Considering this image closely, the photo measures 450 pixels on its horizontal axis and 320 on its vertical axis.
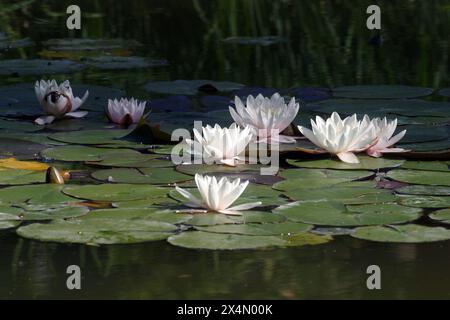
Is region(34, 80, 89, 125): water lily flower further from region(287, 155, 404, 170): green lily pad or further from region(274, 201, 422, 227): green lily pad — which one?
region(274, 201, 422, 227): green lily pad

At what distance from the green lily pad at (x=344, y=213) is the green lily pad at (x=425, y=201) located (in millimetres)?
58

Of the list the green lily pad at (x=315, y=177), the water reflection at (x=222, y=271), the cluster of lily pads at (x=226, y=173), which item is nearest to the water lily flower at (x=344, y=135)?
the cluster of lily pads at (x=226, y=173)

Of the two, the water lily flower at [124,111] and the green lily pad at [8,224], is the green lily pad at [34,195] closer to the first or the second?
the green lily pad at [8,224]

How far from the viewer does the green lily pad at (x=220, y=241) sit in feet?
10.6

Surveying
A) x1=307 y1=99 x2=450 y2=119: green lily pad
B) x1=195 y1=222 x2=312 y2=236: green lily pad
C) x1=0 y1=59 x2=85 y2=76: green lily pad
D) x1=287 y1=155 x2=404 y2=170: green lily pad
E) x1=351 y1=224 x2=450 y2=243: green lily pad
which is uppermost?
x1=0 y1=59 x2=85 y2=76: green lily pad

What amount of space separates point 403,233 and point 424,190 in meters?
0.54

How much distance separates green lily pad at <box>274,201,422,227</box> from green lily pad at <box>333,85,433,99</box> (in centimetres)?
203

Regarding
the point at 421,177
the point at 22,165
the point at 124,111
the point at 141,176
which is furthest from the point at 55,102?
the point at 421,177

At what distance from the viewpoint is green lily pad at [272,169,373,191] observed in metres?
3.94

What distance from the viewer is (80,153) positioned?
176 inches

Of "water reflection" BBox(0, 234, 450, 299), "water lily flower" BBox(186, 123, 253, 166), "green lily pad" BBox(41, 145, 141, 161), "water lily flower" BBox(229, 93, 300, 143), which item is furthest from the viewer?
"water lily flower" BBox(229, 93, 300, 143)

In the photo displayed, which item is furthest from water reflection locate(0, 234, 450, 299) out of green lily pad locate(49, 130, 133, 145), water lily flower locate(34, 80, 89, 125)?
Answer: water lily flower locate(34, 80, 89, 125)

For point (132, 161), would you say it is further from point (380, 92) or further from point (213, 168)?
point (380, 92)

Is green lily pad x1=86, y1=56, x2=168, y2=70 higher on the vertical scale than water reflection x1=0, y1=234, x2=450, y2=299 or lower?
higher
